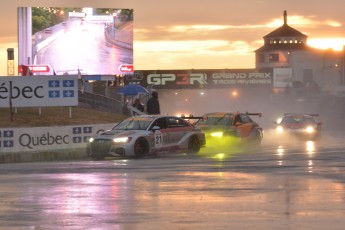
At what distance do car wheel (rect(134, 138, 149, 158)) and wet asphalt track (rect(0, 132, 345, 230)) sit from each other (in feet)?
8.05

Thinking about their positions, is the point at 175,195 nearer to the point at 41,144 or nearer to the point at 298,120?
the point at 41,144

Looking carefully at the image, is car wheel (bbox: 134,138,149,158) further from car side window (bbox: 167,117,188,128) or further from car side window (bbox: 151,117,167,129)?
car side window (bbox: 167,117,188,128)

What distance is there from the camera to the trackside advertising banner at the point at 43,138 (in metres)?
26.6

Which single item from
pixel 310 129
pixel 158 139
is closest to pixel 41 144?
pixel 158 139

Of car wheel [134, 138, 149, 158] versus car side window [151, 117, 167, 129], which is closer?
car wheel [134, 138, 149, 158]

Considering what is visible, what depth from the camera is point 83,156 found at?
26734 millimetres

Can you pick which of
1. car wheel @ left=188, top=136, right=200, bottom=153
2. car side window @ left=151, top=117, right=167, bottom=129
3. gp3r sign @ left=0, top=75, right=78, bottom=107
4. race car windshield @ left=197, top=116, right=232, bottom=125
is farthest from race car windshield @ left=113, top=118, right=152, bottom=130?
gp3r sign @ left=0, top=75, right=78, bottom=107

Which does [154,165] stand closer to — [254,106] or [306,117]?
[306,117]

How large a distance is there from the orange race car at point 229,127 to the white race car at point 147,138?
223 centimetres

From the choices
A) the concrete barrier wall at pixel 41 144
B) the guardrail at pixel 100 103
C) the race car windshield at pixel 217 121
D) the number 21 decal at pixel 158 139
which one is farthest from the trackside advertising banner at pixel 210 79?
the number 21 decal at pixel 158 139

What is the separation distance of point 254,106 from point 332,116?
1970 cm

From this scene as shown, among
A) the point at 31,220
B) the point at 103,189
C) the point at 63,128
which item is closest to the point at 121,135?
the point at 63,128

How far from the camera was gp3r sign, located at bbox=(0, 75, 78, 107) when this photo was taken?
3297 centimetres

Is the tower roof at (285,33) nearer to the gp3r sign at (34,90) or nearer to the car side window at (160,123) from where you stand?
the gp3r sign at (34,90)
